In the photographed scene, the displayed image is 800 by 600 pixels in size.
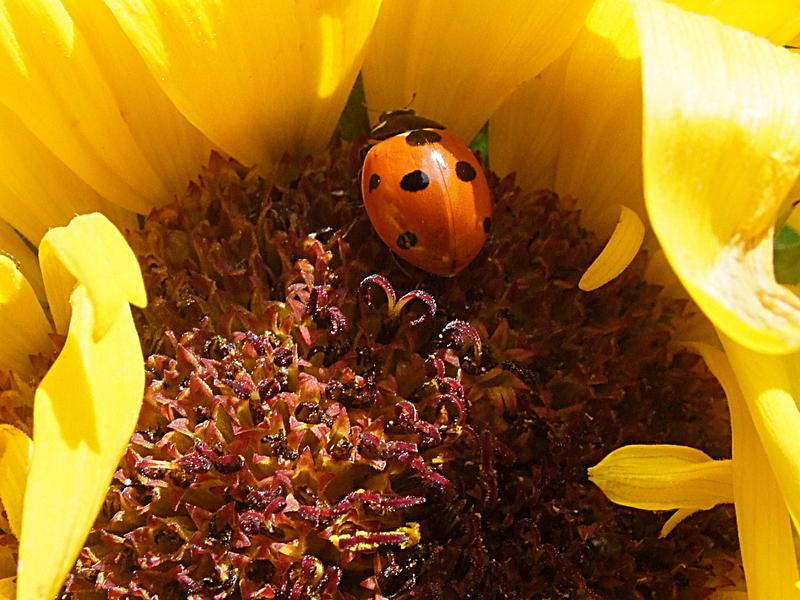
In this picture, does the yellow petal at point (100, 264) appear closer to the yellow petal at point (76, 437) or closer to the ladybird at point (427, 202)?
the yellow petal at point (76, 437)

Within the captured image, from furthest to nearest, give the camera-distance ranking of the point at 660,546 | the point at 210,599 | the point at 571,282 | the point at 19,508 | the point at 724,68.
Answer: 1. the point at 571,282
2. the point at 660,546
3. the point at 210,599
4. the point at 19,508
5. the point at 724,68

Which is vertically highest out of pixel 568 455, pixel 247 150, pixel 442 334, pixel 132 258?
pixel 132 258

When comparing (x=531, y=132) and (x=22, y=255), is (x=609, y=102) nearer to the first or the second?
(x=531, y=132)

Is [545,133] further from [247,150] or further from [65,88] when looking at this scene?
[65,88]

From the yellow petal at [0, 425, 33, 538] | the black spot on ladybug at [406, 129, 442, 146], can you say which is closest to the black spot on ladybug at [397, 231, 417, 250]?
the black spot on ladybug at [406, 129, 442, 146]

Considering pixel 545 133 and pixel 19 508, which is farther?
pixel 545 133

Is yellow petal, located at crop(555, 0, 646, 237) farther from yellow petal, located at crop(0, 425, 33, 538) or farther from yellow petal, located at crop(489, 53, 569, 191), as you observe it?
yellow petal, located at crop(0, 425, 33, 538)

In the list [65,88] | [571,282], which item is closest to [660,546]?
[571,282]
